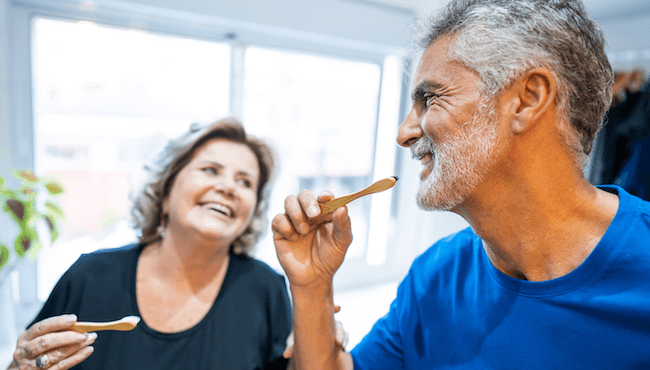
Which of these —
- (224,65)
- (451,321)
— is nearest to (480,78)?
(451,321)

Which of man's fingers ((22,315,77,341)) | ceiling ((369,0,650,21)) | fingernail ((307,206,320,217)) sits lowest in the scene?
man's fingers ((22,315,77,341))

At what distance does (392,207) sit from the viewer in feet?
9.14

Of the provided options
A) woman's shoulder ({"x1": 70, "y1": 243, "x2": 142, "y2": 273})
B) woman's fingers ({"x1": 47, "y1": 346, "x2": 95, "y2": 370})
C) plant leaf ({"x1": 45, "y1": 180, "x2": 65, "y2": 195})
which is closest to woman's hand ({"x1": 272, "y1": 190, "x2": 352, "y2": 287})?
woman's fingers ({"x1": 47, "y1": 346, "x2": 95, "y2": 370})

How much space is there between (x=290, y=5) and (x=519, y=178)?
1.66 m

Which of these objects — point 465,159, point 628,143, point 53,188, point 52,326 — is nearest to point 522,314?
point 465,159

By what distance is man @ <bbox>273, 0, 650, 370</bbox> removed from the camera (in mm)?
684

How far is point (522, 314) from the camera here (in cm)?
76

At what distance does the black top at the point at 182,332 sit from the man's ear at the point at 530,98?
0.82 metres

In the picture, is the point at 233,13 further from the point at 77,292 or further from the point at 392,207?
the point at 392,207

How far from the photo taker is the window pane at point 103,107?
172 centimetres

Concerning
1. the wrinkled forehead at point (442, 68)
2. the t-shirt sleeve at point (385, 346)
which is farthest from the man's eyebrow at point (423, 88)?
the t-shirt sleeve at point (385, 346)

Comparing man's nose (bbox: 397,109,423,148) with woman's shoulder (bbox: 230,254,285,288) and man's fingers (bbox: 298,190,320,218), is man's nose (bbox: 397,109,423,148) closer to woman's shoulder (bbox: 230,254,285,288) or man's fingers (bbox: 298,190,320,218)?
man's fingers (bbox: 298,190,320,218)

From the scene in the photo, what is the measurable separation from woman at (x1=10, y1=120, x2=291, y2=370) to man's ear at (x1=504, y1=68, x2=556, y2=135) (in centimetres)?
76

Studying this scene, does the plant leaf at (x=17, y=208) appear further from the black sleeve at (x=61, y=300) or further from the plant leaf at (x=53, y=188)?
the black sleeve at (x=61, y=300)
